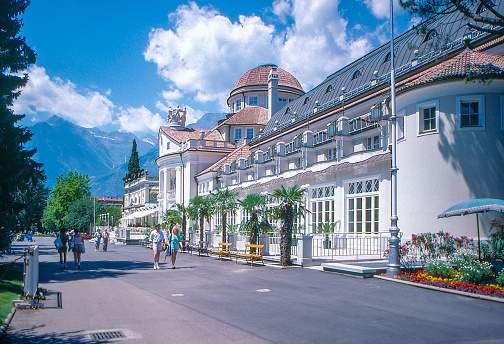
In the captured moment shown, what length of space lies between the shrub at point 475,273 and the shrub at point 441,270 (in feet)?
2.19

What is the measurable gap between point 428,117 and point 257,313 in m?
14.4

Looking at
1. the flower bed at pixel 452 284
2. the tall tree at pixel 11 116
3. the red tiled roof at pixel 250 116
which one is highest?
the red tiled roof at pixel 250 116

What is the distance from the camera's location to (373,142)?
26609 mm

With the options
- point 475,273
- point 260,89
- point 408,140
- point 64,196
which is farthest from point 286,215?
point 64,196

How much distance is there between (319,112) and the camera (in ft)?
117

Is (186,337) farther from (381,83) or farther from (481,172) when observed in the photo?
(381,83)

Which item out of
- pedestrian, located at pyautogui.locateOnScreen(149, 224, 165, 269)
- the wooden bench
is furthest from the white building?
pedestrian, located at pyautogui.locateOnScreen(149, 224, 165, 269)

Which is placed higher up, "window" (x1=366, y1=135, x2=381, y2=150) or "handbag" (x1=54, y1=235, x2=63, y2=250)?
"window" (x1=366, y1=135, x2=381, y2=150)

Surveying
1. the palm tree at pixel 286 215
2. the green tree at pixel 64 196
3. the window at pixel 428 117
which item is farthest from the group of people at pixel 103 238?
the green tree at pixel 64 196

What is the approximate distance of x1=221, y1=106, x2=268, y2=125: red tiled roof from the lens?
58.8m

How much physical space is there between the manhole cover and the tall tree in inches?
361

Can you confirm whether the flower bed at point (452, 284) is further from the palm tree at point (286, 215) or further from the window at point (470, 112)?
the window at point (470, 112)

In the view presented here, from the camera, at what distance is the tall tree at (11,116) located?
15.3 m

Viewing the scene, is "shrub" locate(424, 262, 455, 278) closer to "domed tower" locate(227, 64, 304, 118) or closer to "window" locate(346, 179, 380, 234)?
"window" locate(346, 179, 380, 234)
